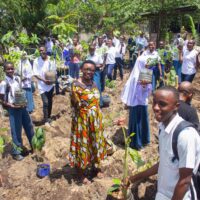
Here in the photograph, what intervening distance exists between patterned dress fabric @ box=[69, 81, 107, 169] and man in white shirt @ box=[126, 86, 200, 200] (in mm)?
1773

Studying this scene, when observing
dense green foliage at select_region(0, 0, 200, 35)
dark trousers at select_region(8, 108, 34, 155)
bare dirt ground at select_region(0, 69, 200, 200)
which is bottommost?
bare dirt ground at select_region(0, 69, 200, 200)

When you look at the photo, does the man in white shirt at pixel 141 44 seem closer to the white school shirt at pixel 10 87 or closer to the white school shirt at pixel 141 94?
the white school shirt at pixel 141 94

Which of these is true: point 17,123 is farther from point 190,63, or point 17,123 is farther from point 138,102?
point 190,63

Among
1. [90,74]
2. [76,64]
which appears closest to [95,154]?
[90,74]

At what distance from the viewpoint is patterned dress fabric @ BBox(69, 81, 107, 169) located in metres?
3.75

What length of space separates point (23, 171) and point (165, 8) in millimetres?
11543

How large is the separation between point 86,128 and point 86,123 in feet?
0.22

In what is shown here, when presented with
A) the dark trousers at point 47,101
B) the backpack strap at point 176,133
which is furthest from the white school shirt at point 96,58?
the backpack strap at point 176,133

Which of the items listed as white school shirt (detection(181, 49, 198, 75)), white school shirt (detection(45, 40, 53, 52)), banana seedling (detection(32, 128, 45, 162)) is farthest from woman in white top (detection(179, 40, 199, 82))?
white school shirt (detection(45, 40, 53, 52))

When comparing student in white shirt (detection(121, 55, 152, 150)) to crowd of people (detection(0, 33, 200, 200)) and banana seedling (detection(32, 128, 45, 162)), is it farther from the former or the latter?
banana seedling (detection(32, 128, 45, 162))

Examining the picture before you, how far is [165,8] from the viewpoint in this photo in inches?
551

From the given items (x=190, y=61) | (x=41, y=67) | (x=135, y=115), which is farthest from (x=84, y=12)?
(x=135, y=115)

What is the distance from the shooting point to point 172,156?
197 cm

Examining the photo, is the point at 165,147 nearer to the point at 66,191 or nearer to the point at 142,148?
the point at 66,191
